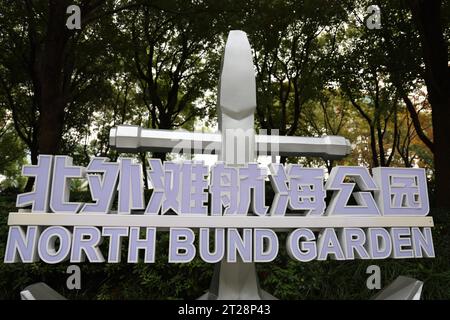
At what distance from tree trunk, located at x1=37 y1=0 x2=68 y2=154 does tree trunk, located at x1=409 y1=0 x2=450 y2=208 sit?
6539mm

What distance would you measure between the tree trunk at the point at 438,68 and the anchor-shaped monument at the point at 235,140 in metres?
4.17

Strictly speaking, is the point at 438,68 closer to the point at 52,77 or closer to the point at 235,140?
the point at 235,140

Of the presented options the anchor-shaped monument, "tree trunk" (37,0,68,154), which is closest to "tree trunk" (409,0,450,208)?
the anchor-shaped monument

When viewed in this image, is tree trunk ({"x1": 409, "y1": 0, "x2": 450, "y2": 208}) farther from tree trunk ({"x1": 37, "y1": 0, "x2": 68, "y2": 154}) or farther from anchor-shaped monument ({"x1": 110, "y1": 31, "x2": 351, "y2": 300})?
tree trunk ({"x1": 37, "y1": 0, "x2": 68, "y2": 154})

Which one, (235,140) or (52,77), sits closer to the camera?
(235,140)

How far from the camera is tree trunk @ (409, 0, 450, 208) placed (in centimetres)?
681

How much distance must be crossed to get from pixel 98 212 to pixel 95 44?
342 inches

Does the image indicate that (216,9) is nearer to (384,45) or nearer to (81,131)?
(384,45)

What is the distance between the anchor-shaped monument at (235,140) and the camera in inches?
134

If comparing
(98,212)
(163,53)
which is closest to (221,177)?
(98,212)

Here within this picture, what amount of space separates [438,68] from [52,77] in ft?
23.8

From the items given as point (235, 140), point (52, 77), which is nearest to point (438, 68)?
point (235, 140)

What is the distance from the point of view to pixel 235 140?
3615 millimetres

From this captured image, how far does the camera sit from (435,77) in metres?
6.84
